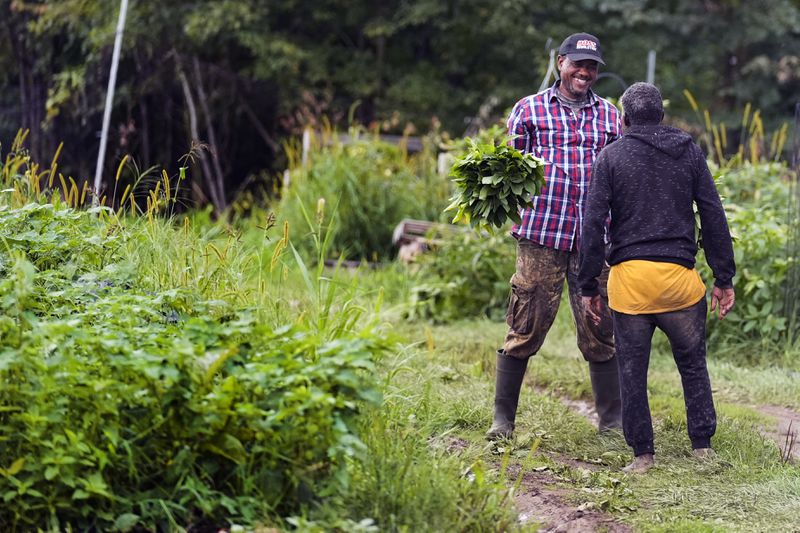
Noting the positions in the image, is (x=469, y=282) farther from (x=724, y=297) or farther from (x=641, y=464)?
(x=641, y=464)

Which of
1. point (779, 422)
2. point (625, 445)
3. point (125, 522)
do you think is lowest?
point (779, 422)

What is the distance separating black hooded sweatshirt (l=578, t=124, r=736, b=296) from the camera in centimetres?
475

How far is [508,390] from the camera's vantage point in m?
5.35

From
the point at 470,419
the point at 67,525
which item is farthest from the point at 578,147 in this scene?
the point at 67,525

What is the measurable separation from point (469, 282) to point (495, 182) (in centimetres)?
400

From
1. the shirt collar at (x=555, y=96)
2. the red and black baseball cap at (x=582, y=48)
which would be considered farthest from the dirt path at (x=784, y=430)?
the red and black baseball cap at (x=582, y=48)

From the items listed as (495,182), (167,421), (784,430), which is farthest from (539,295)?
(167,421)

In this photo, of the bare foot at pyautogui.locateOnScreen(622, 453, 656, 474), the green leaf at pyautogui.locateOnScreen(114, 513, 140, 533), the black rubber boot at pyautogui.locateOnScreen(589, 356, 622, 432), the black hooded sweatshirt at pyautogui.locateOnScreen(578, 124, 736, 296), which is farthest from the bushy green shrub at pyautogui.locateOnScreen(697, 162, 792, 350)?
the green leaf at pyautogui.locateOnScreen(114, 513, 140, 533)

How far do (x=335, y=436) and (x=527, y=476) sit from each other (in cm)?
160

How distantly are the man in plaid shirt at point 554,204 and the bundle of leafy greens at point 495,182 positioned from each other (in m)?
0.17

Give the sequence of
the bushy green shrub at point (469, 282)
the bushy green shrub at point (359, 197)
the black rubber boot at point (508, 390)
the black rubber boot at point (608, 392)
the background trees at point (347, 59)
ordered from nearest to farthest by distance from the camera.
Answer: the black rubber boot at point (508, 390) < the black rubber boot at point (608, 392) < the bushy green shrub at point (469, 282) < the bushy green shrub at point (359, 197) < the background trees at point (347, 59)

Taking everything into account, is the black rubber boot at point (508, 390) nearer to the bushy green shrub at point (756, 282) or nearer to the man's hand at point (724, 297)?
the man's hand at point (724, 297)

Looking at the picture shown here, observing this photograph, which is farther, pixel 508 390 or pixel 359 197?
pixel 359 197

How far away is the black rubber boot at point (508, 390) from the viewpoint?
5.34 m
